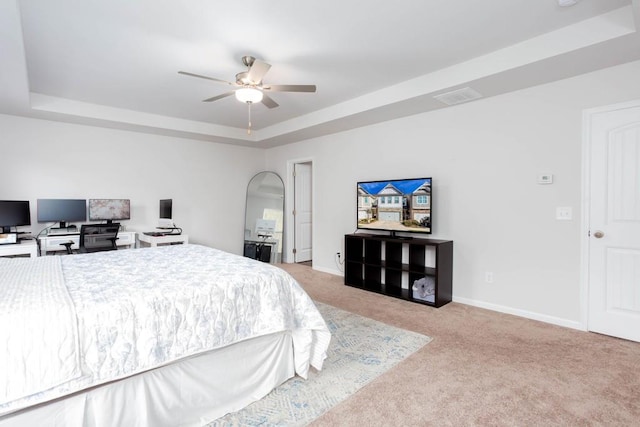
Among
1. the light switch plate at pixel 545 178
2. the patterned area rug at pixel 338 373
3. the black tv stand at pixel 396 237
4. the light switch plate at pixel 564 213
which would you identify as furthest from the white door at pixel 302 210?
the light switch plate at pixel 564 213

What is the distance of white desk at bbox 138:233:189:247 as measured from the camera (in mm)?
4578

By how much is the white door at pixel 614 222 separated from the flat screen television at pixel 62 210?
571 centimetres

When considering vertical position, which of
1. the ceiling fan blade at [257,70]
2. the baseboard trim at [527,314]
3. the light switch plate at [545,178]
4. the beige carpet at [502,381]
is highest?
the ceiling fan blade at [257,70]

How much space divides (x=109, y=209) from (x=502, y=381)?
4.94m

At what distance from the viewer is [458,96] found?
3.39 metres

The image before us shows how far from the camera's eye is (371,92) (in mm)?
3818

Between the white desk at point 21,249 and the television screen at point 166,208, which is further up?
the television screen at point 166,208

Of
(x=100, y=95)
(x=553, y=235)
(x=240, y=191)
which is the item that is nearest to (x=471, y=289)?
(x=553, y=235)

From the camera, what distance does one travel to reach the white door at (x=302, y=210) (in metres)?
6.05

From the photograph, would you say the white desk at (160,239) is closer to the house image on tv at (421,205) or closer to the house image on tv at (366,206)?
the house image on tv at (366,206)

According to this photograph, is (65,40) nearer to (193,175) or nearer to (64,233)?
(64,233)

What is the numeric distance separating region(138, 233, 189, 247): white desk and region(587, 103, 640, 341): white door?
4.81 m

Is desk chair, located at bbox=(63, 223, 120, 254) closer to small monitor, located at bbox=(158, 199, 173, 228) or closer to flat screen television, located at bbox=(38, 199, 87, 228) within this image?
flat screen television, located at bbox=(38, 199, 87, 228)

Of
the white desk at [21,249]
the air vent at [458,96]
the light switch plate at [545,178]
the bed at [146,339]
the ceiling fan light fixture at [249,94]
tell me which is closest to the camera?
the bed at [146,339]
